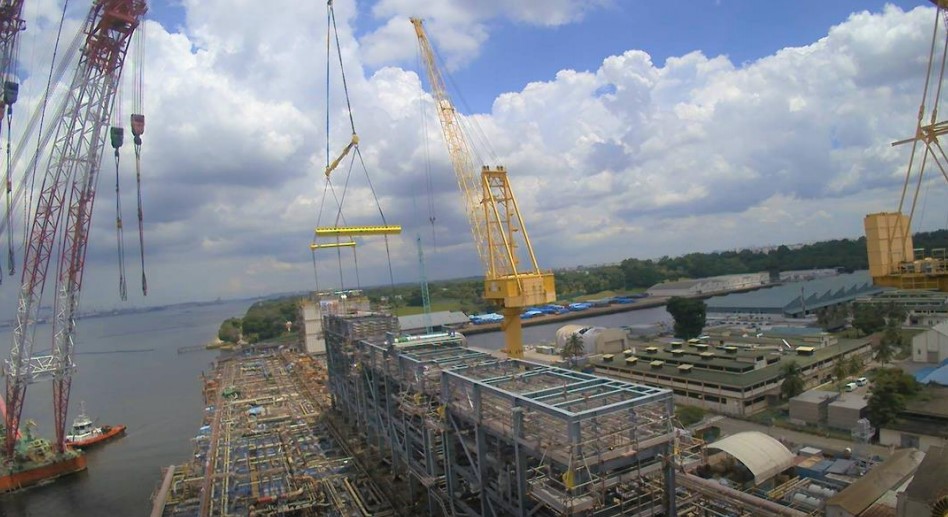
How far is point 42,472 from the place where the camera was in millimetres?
18516

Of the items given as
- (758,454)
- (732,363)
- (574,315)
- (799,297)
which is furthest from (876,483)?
(574,315)

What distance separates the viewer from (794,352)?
2478 centimetres

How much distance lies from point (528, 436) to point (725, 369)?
56.9 feet

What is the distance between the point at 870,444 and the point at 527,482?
42.5 feet

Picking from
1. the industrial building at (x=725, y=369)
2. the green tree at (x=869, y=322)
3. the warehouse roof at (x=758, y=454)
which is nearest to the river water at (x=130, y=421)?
the warehouse roof at (x=758, y=454)

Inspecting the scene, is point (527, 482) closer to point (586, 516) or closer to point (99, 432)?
point (586, 516)

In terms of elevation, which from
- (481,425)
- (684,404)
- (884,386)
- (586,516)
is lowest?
(684,404)

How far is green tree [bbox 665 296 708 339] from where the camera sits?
34688 mm

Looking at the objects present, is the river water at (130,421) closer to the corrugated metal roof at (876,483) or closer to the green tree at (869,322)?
the corrugated metal roof at (876,483)

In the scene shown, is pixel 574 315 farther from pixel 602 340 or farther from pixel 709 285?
pixel 602 340

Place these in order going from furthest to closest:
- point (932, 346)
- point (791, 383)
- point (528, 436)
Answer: point (932, 346) < point (791, 383) < point (528, 436)

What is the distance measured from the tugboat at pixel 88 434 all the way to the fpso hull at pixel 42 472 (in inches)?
126

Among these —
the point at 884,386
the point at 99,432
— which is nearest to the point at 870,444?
the point at 884,386

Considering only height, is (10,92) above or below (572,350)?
above
